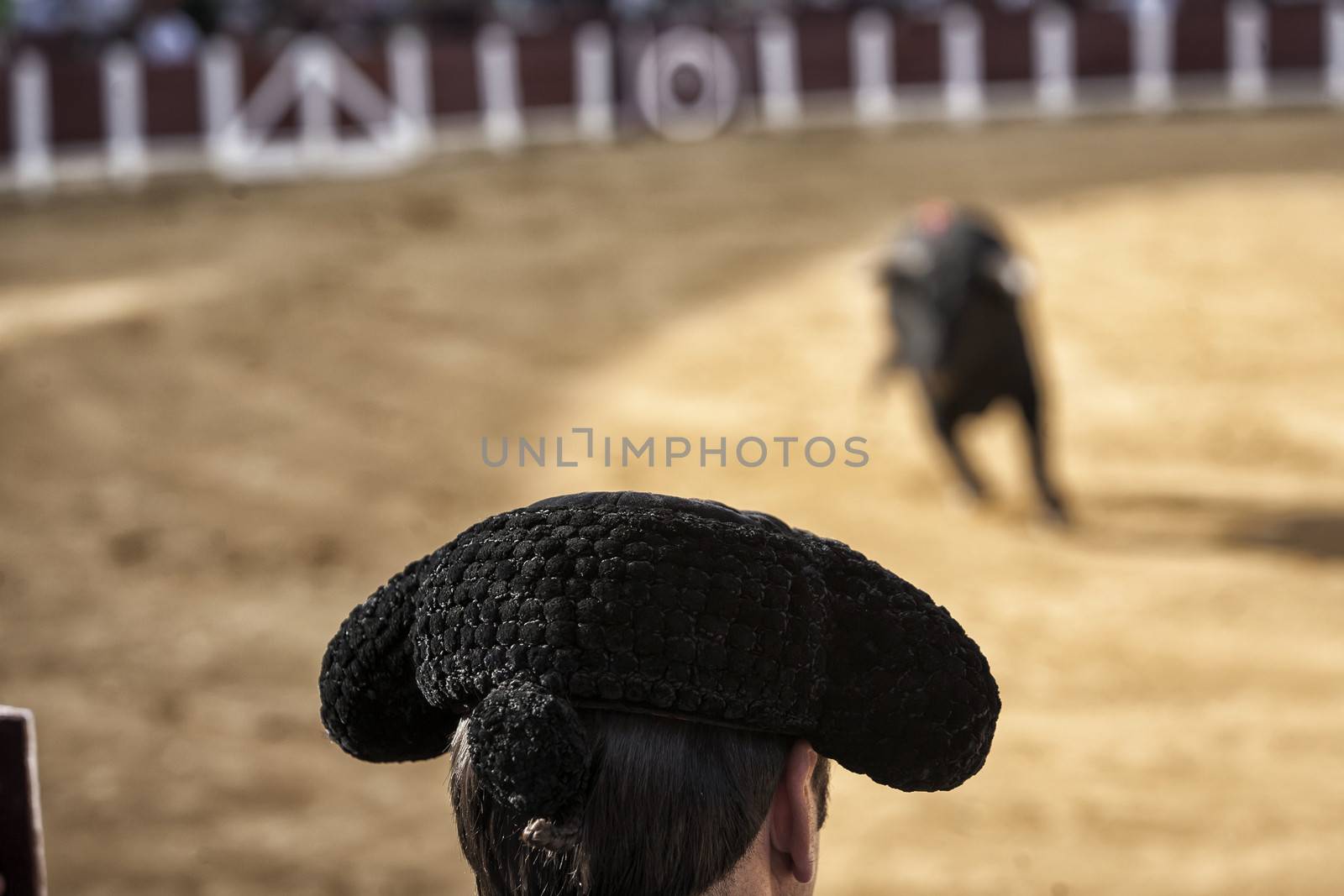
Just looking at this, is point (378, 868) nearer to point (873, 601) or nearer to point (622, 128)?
point (873, 601)

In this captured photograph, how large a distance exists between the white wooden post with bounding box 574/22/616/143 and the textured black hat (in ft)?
42.9

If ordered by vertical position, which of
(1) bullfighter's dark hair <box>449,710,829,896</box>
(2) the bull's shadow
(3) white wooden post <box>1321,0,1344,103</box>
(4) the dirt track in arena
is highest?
(3) white wooden post <box>1321,0,1344,103</box>

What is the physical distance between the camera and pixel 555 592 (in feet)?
3.39

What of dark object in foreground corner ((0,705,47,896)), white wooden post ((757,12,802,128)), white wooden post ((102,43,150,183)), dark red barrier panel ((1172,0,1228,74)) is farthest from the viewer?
white wooden post ((757,12,802,128))

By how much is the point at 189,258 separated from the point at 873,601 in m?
10.0

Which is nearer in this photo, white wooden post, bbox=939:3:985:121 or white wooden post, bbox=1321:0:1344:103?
white wooden post, bbox=1321:0:1344:103

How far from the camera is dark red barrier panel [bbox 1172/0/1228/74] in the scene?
45.1ft

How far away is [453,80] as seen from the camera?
45.2ft

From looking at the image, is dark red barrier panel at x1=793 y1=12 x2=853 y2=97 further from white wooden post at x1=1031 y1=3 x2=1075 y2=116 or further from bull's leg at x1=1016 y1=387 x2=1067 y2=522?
bull's leg at x1=1016 y1=387 x2=1067 y2=522

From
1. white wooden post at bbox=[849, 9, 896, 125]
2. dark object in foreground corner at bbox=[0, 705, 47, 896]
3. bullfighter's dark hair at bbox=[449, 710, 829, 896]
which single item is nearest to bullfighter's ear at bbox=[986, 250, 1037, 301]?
dark object in foreground corner at bbox=[0, 705, 47, 896]

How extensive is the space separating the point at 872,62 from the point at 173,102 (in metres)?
6.08

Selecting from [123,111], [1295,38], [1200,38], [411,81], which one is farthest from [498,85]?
[1295,38]

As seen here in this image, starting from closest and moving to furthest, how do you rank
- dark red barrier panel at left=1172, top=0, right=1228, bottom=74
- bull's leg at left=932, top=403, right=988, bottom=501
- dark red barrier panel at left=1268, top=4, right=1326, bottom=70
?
1. bull's leg at left=932, top=403, right=988, bottom=501
2. dark red barrier panel at left=1268, top=4, right=1326, bottom=70
3. dark red barrier panel at left=1172, top=0, right=1228, bottom=74

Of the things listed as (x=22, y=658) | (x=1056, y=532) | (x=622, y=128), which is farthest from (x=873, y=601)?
(x=622, y=128)
